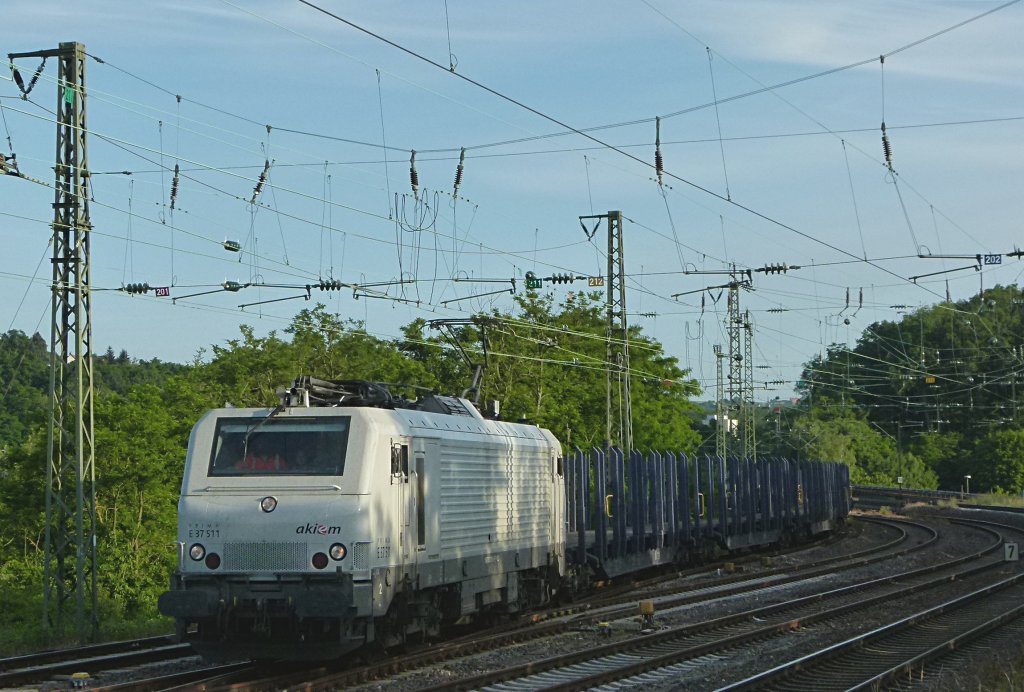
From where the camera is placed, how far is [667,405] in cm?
7688

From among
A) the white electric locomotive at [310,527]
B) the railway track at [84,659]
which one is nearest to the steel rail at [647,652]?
the white electric locomotive at [310,527]

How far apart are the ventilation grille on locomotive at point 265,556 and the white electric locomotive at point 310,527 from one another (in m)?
0.01

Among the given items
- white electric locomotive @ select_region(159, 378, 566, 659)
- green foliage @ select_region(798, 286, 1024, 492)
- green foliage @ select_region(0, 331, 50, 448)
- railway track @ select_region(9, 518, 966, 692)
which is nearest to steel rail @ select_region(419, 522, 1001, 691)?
railway track @ select_region(9, 518, 966, 692)

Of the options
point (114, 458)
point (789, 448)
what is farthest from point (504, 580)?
point (789, 448)

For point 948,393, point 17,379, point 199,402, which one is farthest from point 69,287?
point 948,393

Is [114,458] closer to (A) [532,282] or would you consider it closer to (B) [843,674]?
(A) [532,282]

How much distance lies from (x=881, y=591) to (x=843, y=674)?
10.8 meters

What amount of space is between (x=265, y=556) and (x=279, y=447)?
4.25 feet

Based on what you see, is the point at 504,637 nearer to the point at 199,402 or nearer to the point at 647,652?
the point at 647,652

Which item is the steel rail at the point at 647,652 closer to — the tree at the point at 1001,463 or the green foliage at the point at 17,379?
the green foliage at the point at 17,379

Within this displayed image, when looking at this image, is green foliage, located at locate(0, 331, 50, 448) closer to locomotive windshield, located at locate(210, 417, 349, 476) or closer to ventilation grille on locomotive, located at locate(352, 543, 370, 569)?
locomotive windshield, located at locate(210, 417, 349, 476)

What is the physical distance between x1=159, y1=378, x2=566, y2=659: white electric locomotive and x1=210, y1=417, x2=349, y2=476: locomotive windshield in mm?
14

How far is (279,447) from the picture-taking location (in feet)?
48.6

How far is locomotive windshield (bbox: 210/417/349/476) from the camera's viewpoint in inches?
577
